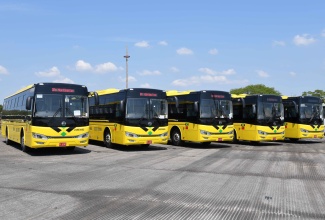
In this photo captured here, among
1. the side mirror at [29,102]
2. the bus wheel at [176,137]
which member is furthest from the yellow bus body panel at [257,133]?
the side mirror at [29,102]

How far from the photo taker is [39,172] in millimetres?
10344

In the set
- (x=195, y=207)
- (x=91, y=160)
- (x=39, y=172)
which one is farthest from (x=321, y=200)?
(x=91, y=160)

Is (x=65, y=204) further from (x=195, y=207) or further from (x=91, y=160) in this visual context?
(x=91, y=160)

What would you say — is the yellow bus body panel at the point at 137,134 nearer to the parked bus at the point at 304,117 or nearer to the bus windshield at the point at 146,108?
the bus windshield at the point at 146,108

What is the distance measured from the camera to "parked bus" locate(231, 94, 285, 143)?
68.0 feet


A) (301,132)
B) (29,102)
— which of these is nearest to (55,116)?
(29,102)

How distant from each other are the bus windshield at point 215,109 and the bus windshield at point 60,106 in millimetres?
6289

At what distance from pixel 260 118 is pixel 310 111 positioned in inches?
172

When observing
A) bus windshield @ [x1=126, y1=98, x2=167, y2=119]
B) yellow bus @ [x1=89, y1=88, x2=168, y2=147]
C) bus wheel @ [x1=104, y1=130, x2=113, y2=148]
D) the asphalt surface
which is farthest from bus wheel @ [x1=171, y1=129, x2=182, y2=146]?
the asphalt surface

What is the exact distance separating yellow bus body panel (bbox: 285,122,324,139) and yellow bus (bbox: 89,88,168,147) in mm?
9737

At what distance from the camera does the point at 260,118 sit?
818 inches

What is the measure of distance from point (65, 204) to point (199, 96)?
42.9 feet

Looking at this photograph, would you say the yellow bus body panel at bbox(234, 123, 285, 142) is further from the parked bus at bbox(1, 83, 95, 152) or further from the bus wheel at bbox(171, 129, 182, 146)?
the parked bus at bbox(1, 83, 95, 152)

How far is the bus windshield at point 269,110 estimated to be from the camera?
20.9 metres
